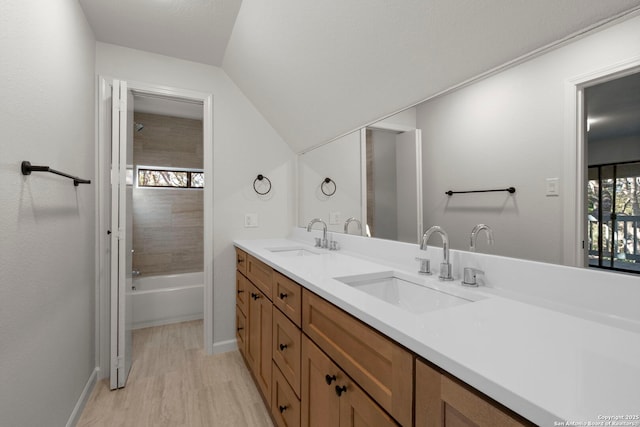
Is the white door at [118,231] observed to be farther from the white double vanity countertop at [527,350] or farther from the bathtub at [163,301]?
the white double vanity countertop at [527,350]

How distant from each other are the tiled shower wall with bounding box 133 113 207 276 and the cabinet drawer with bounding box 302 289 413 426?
300cm

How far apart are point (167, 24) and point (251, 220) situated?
149cm

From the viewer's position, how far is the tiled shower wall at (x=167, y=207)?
3461mm

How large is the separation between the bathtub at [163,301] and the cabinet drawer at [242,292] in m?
1.03

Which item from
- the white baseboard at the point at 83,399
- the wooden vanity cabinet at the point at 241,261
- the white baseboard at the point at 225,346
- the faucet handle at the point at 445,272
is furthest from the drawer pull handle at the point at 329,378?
the white baseboard at the point at 225,346

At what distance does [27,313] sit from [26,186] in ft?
1.59

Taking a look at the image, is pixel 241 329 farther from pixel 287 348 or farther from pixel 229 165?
pixel 229 165

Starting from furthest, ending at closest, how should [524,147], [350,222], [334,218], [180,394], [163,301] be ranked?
1. [163,301]
2. [334,218]
3. [350,222]
4. [180,394]
5. [524,147]

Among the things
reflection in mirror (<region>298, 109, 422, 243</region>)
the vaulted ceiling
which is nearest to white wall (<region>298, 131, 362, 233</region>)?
reflection in mirror (<region>298, 109, 422, 243</region>)

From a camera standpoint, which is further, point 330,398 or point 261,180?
point 261,180

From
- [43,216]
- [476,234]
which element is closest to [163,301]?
[43,216]

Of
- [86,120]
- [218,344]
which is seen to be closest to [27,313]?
[86,120]

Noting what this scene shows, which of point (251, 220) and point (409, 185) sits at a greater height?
point (409, 185)

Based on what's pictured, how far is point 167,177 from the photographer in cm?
360
